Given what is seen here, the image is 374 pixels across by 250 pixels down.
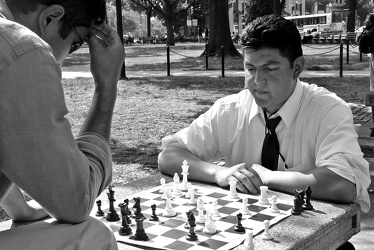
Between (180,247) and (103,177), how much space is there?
53 centimetres

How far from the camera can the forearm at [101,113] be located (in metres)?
1.75

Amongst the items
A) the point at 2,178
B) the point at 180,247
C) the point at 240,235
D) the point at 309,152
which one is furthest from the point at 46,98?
the point at 309,152

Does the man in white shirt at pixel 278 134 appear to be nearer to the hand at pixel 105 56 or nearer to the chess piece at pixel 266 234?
the chess piece at pixel 266 234

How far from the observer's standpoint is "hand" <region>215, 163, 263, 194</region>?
2.70 metres

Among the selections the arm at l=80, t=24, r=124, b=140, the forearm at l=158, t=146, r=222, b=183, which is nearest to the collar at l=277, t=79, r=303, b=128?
the forearm at l=158, t=146, r=222, b=183

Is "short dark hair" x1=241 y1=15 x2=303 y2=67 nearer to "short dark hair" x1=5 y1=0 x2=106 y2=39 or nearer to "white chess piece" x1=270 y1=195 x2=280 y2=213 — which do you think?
"white chess piece" x1=270 y1=195 x2=280 y2=213

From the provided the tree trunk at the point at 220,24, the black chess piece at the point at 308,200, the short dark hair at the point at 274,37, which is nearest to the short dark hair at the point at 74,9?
the black chess piece at the point at 308,200

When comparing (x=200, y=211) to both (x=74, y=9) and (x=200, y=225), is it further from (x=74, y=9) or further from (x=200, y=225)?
(x=74, y=9)

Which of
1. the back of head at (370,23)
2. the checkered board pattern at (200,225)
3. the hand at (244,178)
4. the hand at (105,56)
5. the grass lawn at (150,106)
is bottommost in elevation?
the grass lawn at (150,106)

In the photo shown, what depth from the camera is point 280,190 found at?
9.01 feet

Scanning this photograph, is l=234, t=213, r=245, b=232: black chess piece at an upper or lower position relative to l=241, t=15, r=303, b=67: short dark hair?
lower

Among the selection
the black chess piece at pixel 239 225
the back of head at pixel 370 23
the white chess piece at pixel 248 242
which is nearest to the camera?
the white chess piece at pixel 248 242

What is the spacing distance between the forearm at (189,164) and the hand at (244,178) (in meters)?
0.10

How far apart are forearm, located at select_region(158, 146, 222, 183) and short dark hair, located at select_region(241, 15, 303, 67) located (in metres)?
0.66
